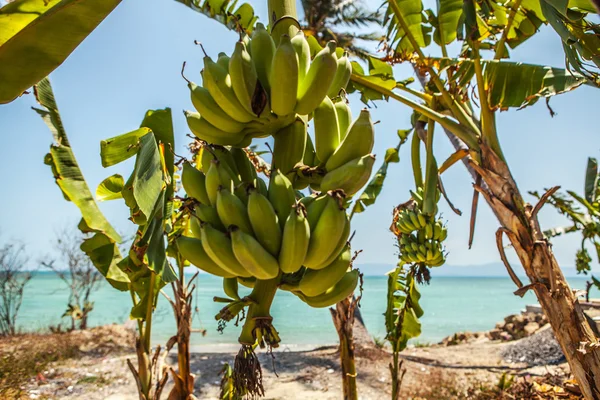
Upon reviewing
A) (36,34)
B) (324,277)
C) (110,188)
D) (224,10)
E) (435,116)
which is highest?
(224,10)

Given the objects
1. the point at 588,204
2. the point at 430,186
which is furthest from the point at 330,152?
the point at 588,204

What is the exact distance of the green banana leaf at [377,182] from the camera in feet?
11.2

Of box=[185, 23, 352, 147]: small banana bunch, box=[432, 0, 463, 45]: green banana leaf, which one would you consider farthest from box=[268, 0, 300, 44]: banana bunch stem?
box=[432, 0, 463, 45]: green banana leaf

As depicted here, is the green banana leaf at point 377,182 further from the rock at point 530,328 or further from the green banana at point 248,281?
the rock at point 530,328

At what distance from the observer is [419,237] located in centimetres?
293

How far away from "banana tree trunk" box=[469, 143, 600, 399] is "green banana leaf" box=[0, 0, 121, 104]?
2.37 m

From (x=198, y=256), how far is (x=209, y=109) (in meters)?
0.40

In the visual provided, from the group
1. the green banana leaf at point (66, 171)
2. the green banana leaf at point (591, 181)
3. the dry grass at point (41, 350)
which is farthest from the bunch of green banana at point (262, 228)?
the green banana leaf at point (591, 181)

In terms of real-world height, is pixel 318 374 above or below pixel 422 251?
below

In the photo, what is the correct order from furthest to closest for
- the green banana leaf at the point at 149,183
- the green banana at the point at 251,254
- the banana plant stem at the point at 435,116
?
the banana plant stem at the point at 435,116
the green banana leaf at the point at 149,183
the green banana at the point at 251,254

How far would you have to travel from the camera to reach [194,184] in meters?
1.12

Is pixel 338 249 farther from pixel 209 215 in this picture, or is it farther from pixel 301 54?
pixel 301 54

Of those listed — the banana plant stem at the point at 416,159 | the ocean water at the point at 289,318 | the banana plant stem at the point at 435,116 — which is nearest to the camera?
the banana plant stem at the point at 435,116

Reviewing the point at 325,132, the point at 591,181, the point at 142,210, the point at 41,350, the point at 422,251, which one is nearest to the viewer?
the point at 325,132
